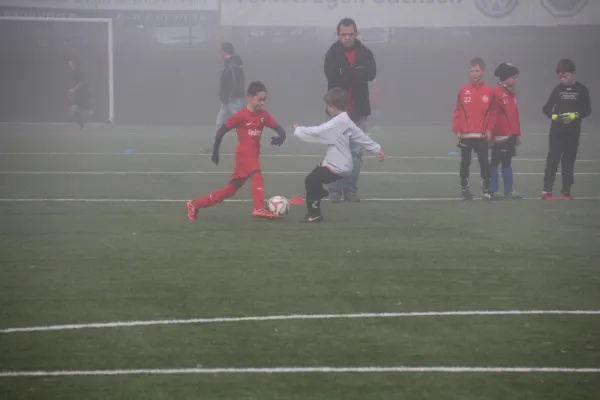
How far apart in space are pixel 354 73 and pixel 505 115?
6.33 ft

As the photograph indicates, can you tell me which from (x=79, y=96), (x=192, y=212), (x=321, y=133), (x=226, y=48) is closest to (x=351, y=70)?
(x=321, y=133)

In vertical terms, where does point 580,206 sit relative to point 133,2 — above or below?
below

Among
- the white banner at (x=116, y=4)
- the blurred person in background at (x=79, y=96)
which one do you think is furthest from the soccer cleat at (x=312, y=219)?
the white banner at (x=116, y=4)

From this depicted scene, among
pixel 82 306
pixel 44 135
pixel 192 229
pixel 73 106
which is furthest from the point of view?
pixel 73 106

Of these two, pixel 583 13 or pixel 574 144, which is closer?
pixel 574 144

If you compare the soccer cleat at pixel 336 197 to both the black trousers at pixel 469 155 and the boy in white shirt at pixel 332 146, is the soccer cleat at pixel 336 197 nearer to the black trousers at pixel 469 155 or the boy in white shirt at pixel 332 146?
the black trousers at pixel 469 155

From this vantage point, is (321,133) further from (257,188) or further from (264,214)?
(264,214)

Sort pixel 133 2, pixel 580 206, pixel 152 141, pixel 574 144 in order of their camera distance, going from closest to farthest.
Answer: pixel 580 206, pixel 574 144, pixel 152 141, pixel 133 2

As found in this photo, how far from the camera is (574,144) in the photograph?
46.7 feet

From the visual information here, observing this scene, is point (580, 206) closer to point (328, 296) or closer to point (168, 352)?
point (328, 296)

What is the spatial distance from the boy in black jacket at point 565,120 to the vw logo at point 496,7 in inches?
758

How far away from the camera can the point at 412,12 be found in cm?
3300

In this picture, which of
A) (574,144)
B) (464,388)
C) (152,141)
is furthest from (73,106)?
(464,388)

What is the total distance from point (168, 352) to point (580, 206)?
8.07 metres
